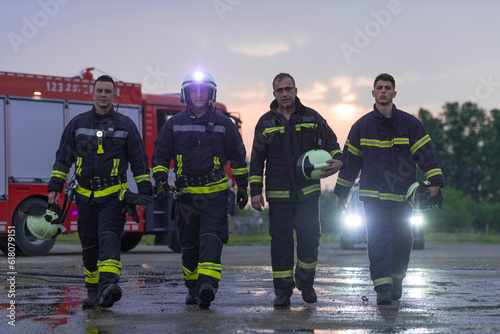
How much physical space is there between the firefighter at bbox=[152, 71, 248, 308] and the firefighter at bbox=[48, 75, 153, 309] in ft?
0.85

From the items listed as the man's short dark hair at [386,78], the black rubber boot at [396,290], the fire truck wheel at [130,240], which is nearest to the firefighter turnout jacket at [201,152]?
the man's short dark hair at [386,78]

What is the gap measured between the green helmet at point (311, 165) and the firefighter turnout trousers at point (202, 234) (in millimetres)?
678

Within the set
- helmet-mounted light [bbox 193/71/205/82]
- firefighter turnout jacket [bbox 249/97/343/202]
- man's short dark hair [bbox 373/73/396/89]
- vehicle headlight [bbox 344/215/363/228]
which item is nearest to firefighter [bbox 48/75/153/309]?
helmet-mounted light [bbox 193/71/205/82]

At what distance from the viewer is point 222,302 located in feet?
23.3

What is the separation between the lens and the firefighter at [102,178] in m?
6.93

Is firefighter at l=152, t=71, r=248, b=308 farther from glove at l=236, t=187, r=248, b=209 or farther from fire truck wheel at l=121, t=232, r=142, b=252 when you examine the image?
fire truck wheel at l=121, t=232, r=142, b=252

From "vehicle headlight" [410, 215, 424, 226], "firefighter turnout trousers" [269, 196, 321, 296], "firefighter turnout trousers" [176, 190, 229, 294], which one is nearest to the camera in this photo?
"firefighter turnout trousers" [176, 190, 229, 294]

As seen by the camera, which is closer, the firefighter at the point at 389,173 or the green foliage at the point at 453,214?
the firefighter at the point at 389,173

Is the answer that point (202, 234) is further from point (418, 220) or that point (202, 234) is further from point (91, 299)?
point (418, 220)

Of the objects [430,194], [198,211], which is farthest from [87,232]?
[430,194]

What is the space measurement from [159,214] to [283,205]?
10626 mm

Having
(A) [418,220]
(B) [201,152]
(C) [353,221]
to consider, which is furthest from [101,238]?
(C) [353,221]

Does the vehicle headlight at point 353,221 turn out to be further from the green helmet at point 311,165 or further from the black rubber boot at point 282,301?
the black rubber boot at point 282,301

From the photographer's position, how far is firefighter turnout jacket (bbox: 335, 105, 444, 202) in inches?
288
